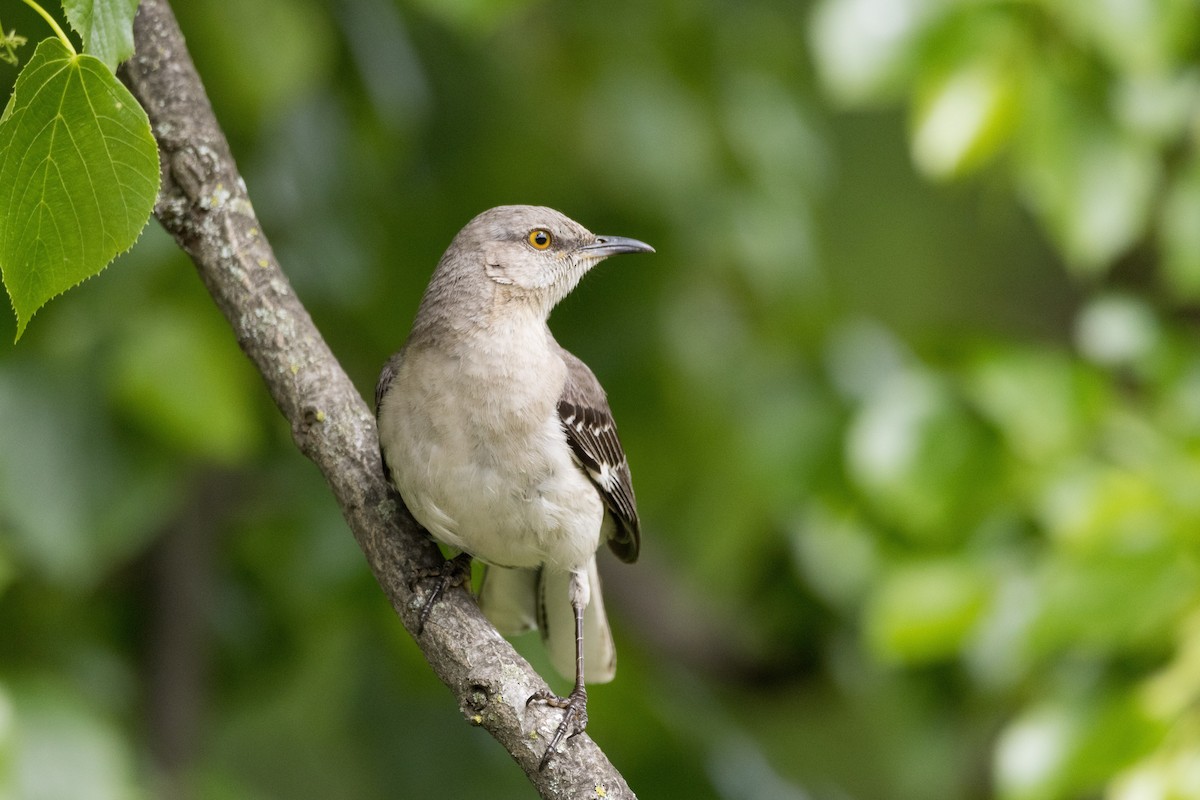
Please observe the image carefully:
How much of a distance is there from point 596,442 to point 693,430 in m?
2.92

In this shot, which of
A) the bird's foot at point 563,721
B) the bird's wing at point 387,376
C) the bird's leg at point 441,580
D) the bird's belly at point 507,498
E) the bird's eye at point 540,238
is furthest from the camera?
the bird's eye at point 540,238

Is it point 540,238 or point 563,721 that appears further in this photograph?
point 540,238

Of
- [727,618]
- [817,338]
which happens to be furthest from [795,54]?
[727,618]

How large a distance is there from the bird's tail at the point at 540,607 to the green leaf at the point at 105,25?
9.02 ft

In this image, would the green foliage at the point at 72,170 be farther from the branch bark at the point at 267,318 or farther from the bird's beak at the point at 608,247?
the bird's beak at the point at 608,247

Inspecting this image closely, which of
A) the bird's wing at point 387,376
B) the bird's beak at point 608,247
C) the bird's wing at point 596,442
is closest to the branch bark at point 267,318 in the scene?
the bird's wing at point 387,376

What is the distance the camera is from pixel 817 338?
7133 millimetres

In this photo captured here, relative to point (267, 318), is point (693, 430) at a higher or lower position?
higher

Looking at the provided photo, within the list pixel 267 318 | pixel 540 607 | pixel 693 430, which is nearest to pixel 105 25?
pixel 267 318

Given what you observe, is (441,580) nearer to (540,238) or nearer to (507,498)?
(507,498)

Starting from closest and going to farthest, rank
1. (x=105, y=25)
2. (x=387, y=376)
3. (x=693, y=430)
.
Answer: (x=105, y=25) → (x=387, y=376) → (x=693, y=430)

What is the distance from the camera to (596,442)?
4387 mm

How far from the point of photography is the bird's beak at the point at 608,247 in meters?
4.84

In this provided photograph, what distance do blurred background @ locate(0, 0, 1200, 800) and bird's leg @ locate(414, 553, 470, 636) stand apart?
130 cm
